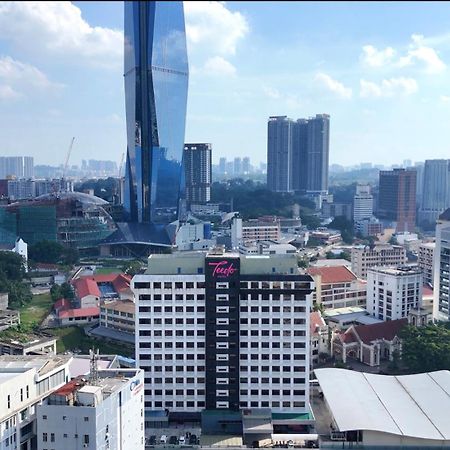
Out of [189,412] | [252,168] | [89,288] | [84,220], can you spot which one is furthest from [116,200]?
[252,168]

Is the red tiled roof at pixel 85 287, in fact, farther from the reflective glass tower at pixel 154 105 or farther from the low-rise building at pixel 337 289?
the reflective glass tower at pixel 154 105

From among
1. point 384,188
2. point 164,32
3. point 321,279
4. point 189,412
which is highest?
point 164,32

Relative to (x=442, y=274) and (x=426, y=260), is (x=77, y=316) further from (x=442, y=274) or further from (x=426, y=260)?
(x=426, y=260)

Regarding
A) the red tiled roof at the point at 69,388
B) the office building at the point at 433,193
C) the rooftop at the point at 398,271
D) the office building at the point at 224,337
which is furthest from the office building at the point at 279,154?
the red tiled roof at the point at 69,388

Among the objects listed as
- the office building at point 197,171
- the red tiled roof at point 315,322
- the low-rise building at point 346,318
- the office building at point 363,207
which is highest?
the office building at point 197,171

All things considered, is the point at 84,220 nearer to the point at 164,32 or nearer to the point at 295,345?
the point at 164,32
